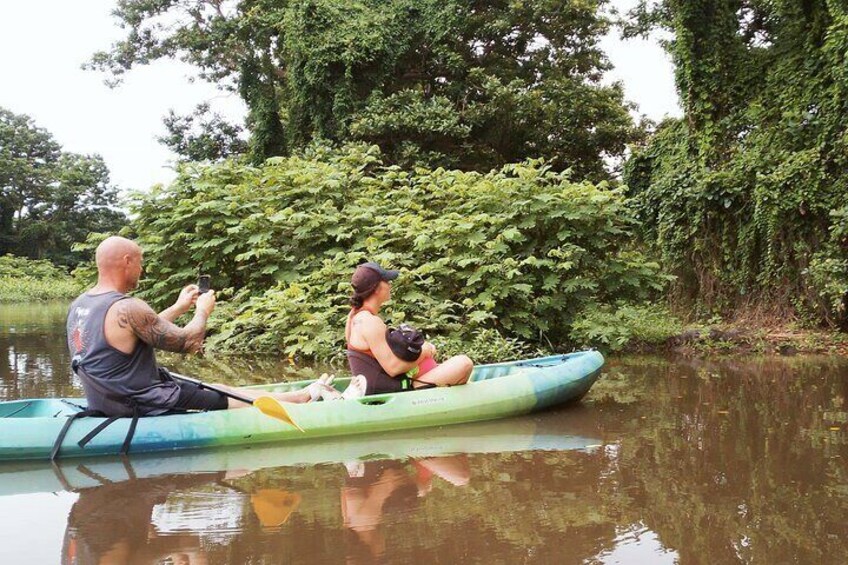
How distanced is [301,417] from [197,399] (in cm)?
76

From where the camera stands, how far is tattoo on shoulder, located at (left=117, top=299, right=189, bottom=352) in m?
4.82

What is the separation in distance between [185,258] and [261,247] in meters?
1.67

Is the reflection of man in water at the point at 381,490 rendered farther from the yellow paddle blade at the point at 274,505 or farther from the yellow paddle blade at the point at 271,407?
the yellow paddle blade at the point at 271,407

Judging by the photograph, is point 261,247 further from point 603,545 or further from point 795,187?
point 603,545

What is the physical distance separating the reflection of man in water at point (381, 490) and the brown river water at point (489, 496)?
0.05 ft

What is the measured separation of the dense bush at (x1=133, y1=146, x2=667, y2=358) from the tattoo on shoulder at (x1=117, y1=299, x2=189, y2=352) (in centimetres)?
460

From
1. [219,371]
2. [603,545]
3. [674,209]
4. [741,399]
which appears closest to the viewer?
[603,545]

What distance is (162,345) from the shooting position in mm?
4891

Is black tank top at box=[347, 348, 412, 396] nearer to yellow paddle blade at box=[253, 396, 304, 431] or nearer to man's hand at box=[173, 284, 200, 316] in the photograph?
yellow paddle blade at box=[253, 396, 304, 431]

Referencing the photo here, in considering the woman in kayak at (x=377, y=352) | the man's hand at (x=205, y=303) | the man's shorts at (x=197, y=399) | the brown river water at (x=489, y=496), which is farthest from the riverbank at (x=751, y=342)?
the man's hand at (x=205, y=303)

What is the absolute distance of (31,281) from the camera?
1474 inches

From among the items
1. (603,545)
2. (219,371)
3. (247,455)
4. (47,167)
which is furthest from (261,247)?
(47,167)

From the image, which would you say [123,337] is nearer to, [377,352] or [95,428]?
[95,428]

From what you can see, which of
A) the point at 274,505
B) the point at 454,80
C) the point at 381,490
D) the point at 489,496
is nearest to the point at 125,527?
the point at 274,505
